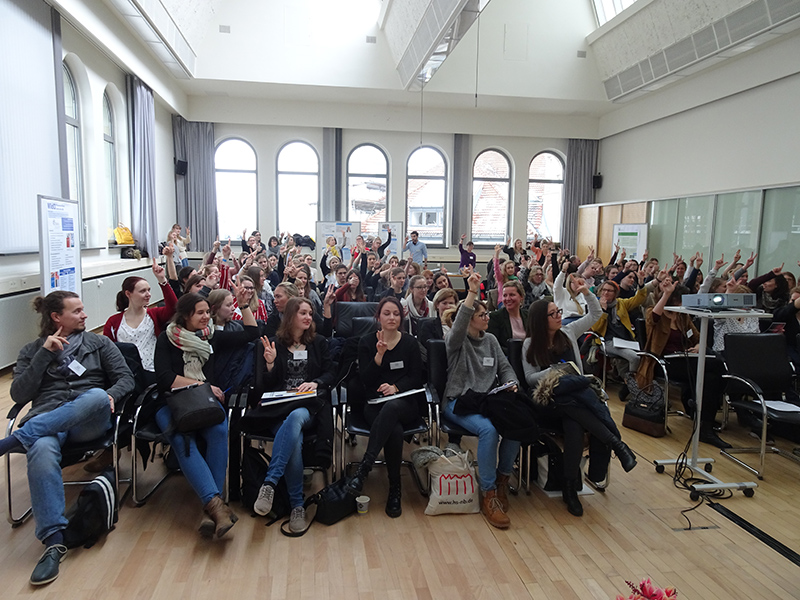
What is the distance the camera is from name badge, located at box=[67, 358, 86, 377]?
2.84 meters

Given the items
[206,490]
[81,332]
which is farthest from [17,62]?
[206,490]

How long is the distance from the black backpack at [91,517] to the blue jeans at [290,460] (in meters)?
0.77

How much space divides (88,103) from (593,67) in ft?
32.5

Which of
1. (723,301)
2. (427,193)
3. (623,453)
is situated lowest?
(623,453)

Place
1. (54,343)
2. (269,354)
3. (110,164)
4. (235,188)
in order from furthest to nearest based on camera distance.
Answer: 1. (235,188)
2. (110,164)
3. (269,354)
4. (54,343)

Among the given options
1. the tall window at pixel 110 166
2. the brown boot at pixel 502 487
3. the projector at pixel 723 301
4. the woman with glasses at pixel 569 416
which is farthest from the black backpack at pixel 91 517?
the tall window at pixel 110 166

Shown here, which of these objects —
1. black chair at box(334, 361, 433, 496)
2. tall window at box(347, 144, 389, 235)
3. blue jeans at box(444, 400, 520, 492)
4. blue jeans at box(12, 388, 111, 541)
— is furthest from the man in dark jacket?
tall window at box(347, 144, 389, 235)

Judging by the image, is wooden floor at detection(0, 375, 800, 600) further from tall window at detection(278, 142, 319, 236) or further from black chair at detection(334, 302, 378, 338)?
tall window at detection(278, 142, 319, 236)

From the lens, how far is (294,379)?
331 centimetres

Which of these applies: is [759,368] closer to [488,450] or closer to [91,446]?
[488,450]

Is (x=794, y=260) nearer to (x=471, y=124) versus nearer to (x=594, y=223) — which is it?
(x=594, y=223)

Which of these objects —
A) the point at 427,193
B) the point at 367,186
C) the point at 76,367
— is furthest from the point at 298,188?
the point at 76,367

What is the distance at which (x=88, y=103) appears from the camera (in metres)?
7.54

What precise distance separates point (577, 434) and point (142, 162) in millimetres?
8751
